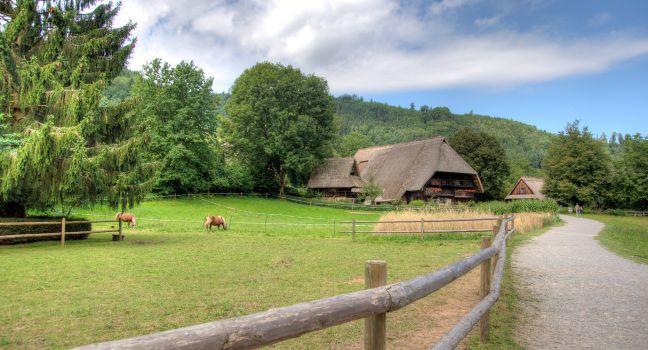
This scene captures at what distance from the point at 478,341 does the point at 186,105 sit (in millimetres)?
41468

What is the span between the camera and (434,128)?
118750 millimetres

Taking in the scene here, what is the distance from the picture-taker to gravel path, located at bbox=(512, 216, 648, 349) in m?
5.47

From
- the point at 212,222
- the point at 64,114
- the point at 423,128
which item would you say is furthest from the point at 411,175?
the point at 423,128

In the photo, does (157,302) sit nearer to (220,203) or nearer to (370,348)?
(370,348)

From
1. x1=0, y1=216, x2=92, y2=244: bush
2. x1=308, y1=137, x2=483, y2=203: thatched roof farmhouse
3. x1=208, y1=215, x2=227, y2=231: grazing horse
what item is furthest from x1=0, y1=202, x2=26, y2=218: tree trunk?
x1=308, y1=137, x2=483, y2=203: thatched roof farmhouse

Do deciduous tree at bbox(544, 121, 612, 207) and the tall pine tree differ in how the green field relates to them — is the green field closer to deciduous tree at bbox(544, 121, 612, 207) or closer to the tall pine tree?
the tall pine tree

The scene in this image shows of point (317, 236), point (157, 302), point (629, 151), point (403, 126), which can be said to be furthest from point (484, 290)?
point (403, 126)

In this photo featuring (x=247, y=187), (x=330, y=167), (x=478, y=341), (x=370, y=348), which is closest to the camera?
(x=370, y=348)

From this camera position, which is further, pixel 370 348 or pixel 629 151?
pixel 629 151

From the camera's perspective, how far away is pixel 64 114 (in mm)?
16906

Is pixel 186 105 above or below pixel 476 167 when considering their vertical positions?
above

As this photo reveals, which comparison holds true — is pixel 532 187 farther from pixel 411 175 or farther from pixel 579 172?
pixel 411 175

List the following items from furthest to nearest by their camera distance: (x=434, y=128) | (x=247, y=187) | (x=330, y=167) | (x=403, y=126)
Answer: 1. (x=403, y=126)
2. (x=434, y=128)
3. (x=330, y=167)
4. (x=247, y=187)

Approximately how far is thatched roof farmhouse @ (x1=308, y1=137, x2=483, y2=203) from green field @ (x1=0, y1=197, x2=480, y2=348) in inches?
1091
